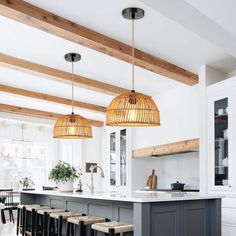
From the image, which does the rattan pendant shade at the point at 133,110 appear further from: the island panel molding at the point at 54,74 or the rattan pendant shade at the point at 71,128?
the island panel molding at the point at 54,74

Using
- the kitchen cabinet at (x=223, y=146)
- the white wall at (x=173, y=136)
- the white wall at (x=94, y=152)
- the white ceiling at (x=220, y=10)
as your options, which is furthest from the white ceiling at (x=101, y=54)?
the white wall at (x=94, y=152)

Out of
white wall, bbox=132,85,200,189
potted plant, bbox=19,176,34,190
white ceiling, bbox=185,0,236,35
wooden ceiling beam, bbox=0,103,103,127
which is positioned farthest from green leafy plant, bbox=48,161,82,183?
potted plant, bbox=19,176,34,190

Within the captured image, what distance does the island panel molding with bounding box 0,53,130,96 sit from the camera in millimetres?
5574

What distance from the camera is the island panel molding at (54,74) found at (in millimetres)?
5574

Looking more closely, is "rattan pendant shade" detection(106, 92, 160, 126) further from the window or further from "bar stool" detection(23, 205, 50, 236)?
the window

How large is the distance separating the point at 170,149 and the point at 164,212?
3.10 meters

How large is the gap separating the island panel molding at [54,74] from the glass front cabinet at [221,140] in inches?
78.2

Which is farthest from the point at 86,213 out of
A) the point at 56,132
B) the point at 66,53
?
the point at 66,53

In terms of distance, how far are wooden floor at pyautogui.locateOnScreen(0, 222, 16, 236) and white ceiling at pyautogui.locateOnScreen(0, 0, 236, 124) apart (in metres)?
2.74

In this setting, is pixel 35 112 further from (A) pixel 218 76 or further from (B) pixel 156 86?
(A) pixel 218 76

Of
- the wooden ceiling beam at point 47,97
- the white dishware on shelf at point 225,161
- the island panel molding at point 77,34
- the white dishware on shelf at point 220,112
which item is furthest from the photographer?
the wooden ceiling beam at point 47,97

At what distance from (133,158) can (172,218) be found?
418 cm

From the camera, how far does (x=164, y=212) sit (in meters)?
3.70

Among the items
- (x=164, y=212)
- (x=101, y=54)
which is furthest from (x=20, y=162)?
(x=164, y=212)
